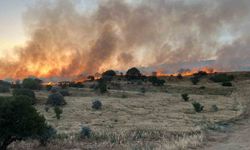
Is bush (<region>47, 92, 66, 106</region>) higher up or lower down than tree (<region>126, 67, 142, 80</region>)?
lower down

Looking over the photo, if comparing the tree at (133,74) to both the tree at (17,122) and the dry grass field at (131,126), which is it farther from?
the tree at (17,122)

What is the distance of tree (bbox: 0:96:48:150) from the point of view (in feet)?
112

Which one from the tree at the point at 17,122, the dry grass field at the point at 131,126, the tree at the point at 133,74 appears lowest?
the dry grass field at the point at 131,126

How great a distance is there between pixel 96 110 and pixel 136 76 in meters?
91.3

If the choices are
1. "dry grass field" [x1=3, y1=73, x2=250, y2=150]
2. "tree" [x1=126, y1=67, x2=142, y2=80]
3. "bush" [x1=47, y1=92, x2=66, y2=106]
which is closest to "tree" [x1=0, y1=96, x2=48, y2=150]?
"dry grass field" [x1=3, y1=73, x2=250, y2=150]

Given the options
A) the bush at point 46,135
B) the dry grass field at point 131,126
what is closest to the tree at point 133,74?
the dry grass field at point 131,126

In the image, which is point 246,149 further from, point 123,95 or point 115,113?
point 123,95

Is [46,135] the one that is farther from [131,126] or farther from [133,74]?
[133,74]

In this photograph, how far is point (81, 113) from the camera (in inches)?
2392

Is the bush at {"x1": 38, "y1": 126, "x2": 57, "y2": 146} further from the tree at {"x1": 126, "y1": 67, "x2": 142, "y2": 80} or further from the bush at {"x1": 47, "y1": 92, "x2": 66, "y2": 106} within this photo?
the tree at {"x1": 126, "y1": 67, "x2": 142, "y2": 80}

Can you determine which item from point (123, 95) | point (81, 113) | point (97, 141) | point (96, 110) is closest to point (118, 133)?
point (97, 141)

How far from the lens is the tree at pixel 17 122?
3422 centimetres

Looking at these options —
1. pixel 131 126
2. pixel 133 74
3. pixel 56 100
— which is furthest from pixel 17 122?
pixel 133 74

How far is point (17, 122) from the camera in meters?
35.0
